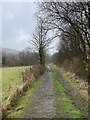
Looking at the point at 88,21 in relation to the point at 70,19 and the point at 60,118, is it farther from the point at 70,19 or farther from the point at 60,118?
the point at 60,118

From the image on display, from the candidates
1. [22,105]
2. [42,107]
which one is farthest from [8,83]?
[42,107]

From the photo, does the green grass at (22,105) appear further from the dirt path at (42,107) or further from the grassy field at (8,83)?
the grassy field at (8,83)

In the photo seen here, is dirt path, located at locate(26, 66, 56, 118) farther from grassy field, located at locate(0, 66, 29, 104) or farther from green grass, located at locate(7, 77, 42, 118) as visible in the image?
grassy field, located at locate(0, 66, 29, 104)

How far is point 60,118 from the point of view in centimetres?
1160

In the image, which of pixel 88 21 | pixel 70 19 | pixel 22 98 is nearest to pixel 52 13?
pixel 70 19

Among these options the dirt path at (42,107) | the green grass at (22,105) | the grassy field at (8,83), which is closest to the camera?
the dirt path at (42,107)

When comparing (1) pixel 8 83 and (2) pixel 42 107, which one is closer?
(2) pixel 42 107

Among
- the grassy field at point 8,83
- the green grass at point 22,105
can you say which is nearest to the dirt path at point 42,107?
the green grass at point 22,105

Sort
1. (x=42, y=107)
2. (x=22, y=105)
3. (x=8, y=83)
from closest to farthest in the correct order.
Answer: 1. (x=42, y=107)
2. (x=22, y=105)
3. (x=8, y=83)

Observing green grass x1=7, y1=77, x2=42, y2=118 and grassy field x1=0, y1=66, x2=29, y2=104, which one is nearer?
green grass x1=7, y1=77, x2=42, y2=118

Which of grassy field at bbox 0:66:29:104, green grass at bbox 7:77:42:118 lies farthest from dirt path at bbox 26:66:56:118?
grassy field at bbox 0:66:29:104

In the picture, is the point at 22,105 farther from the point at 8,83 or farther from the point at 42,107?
the point at 8,83

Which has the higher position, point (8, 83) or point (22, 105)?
point (8, 83)

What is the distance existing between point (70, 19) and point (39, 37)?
89.5ft
